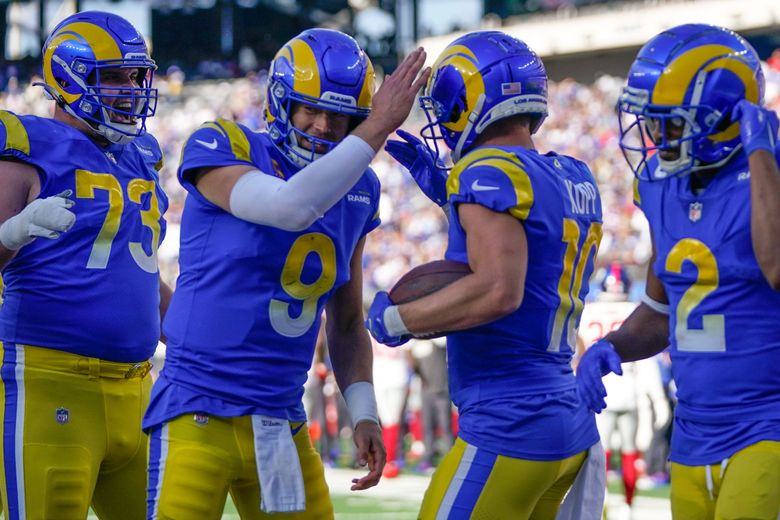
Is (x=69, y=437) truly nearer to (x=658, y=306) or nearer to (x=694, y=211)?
(x=658, y=306)

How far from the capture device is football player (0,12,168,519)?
3.51 metres

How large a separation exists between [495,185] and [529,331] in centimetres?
42

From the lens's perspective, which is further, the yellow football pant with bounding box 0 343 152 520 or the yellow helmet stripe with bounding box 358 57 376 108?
the yellow football pant with bounding box 0 343 152 520

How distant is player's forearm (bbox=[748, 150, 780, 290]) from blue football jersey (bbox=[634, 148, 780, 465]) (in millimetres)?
68

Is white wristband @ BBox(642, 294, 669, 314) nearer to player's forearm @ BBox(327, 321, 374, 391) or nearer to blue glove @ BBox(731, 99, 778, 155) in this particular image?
blue glove @ BBox(731, 99, 778, 155)

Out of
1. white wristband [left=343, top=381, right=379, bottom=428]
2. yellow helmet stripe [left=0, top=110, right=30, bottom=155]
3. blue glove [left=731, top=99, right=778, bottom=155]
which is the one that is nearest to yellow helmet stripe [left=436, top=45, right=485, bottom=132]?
blue glove [left=731, top=99, right=778, bottom=155]

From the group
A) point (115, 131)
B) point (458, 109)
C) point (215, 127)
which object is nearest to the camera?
point (215, 127)

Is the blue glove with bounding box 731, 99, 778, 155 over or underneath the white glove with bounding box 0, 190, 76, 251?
over

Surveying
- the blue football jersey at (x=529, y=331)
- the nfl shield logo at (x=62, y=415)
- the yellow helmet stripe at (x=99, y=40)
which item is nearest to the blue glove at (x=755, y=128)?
the blue football jersey at (x=529, y=331)

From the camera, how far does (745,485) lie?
9.59 ft

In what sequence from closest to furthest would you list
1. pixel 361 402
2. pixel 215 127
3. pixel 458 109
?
pixel 215 127 < pixel 458 109 < pixel 361 402

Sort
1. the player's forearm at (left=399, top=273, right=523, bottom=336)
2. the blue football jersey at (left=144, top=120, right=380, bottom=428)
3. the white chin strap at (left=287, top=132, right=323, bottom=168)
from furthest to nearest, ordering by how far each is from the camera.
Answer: the white chin strap at (left=287, top=132, right=323, bottom=168) < the blue football jersey at (left=144, top=120, right=380, bottom=428) < the player's forearm at (left=399, top=273, right=523, bottom=336)

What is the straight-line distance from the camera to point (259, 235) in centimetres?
320

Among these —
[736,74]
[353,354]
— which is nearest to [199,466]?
[353,354]
